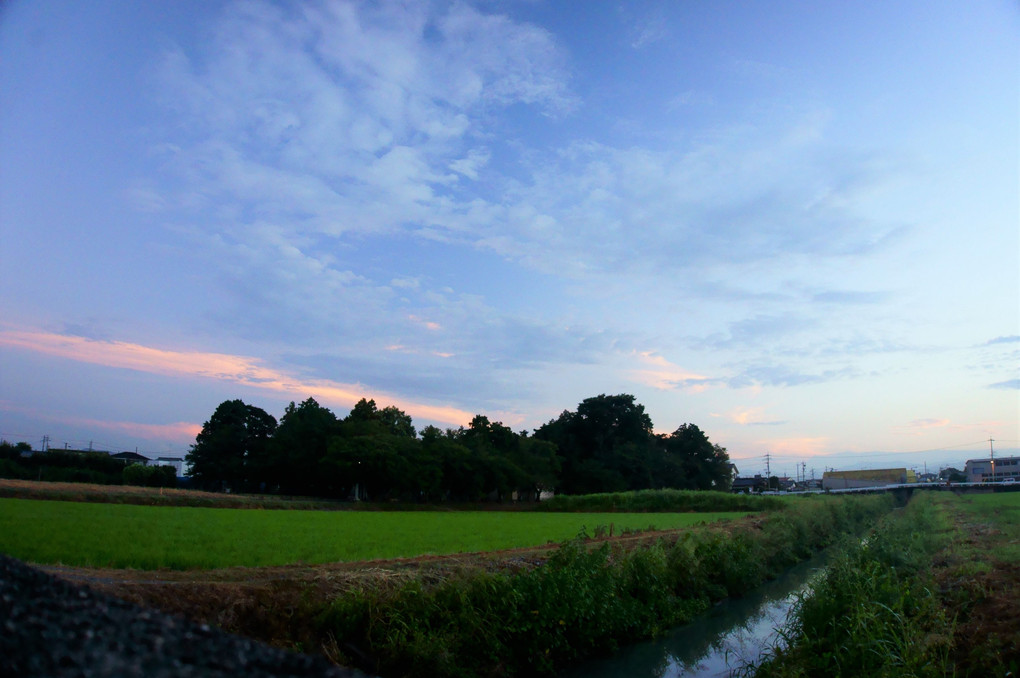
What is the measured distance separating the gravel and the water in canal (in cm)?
1279

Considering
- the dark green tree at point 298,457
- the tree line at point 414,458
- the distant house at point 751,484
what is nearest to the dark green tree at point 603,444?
the tree line at point 414,458

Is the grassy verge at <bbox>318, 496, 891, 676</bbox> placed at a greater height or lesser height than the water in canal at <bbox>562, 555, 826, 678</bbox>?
greater

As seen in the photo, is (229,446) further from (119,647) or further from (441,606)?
(119,647)

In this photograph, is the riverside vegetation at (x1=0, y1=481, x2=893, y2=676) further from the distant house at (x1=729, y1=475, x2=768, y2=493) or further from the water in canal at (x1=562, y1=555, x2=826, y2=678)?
the distant house at (x1=729, y1=475, x2=768, y2=493)

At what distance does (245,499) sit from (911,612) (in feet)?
143

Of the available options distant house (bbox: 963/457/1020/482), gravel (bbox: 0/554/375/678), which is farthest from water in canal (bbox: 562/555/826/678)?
distant house (bbox: 963/457/1020/482)

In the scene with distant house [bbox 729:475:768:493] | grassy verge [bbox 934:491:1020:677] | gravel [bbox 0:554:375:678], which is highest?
gravel [bbox 0:554:375:678]

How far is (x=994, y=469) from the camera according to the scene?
156m

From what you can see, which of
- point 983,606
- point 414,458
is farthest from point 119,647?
point 414,458

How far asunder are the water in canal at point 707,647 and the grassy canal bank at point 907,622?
5.85 ft

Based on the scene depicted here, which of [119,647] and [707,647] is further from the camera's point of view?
[707,647]

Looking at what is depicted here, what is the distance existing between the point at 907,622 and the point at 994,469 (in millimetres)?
185898

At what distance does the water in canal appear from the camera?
13.8 meters

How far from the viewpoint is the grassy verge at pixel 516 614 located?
440 inches
